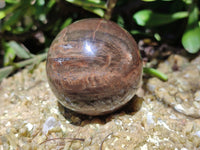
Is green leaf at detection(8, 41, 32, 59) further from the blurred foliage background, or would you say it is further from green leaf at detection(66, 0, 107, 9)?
green leaf at detection(66, 0, 107, 9)

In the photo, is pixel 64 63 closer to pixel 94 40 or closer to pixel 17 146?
pixel 94 40

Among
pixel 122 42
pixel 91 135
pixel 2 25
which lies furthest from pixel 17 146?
pixel 2 25

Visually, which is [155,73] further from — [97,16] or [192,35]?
[97,16]

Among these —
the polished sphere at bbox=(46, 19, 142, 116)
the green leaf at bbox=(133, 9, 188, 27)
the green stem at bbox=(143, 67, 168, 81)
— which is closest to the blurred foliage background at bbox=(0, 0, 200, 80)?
the green leaf at bbox=(133, 9, 188, 27)

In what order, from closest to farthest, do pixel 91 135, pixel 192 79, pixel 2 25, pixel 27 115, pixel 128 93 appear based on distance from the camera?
pixel 128 93 < pixel 91 135 < pixel 27 115 < pixel 192 79 < pixel 2 25

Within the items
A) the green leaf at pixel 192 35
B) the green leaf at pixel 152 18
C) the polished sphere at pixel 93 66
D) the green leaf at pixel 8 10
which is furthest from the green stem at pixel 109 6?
the green leaf at pixel 8 10

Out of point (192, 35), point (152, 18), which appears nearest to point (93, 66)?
point (152, 18)
